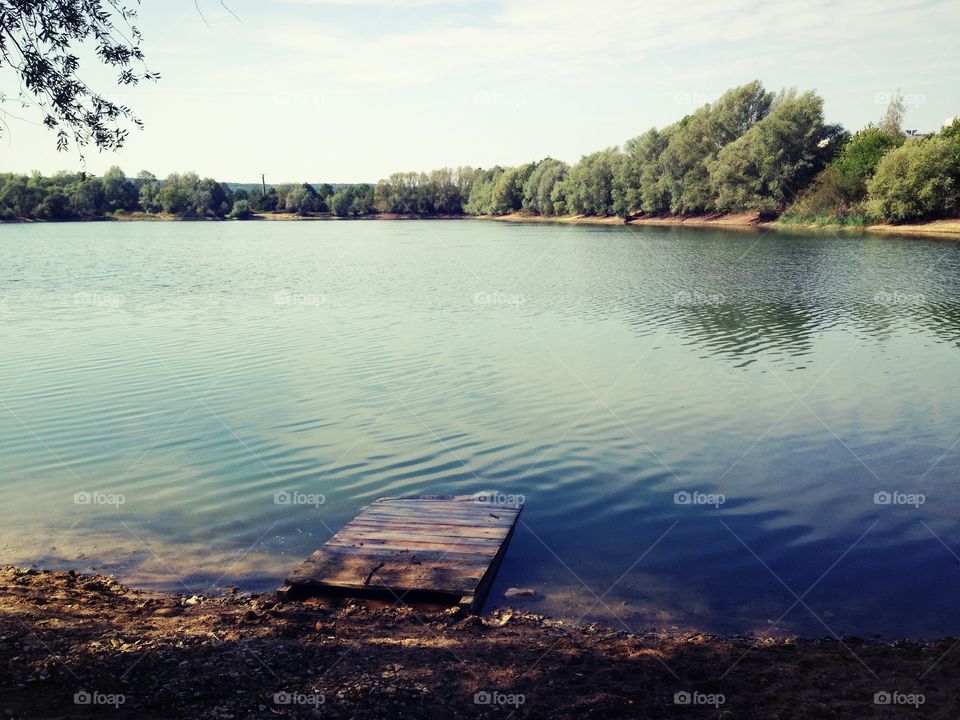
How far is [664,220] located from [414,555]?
110619 millimetres

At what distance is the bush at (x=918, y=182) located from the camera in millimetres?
70688

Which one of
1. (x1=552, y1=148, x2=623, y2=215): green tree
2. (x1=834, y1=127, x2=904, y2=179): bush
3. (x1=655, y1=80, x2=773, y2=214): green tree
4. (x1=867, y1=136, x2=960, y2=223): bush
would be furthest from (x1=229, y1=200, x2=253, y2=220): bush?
(x1=867, y1=136, x2=960, y2=223): bush

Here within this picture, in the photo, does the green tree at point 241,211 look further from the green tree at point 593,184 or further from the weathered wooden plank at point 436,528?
the weathered wooden plank at point 436,528

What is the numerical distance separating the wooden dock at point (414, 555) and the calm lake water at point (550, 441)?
0.48 m

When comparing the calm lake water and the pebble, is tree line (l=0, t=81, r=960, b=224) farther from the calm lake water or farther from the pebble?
the pebble

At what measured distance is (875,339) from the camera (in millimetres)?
24797

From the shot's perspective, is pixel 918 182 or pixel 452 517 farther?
pixel 918 182

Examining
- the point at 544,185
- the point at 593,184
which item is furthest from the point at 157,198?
the point at 593,184

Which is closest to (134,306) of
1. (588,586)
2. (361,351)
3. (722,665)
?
(361,351)

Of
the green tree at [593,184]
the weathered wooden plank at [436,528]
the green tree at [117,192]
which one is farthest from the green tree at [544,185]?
the weathered wooden plank at [436,528]

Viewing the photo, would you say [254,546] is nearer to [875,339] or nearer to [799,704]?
[799,704]

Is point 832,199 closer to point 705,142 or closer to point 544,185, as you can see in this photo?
point 705,142

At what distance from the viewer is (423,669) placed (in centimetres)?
664

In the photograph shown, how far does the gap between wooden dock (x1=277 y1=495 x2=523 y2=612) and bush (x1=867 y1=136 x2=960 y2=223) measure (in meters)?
75.6
